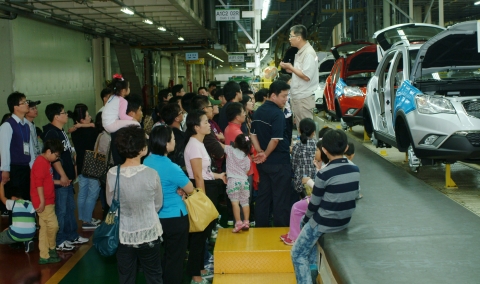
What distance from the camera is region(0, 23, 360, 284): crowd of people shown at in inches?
172

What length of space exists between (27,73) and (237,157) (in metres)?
6.83

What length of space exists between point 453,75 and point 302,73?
238 centimetres

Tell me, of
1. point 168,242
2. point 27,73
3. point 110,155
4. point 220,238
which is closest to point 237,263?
point 220,238

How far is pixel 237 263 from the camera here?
5.49 metres

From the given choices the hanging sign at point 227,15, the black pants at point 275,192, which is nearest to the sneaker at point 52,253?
the black pants at point 275,192

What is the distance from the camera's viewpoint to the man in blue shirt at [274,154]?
6.13m

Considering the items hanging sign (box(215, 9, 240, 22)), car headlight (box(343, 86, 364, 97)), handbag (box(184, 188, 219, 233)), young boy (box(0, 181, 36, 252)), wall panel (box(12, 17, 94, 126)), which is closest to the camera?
handbag (box(184, 188, 219, 233))

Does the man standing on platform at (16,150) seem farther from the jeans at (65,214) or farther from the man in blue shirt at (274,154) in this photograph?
the man in blue shirt at (274,154)

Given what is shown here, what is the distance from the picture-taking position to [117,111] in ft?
21.6

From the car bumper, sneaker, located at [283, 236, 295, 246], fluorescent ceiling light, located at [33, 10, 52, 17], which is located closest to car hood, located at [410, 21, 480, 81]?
the car bumper

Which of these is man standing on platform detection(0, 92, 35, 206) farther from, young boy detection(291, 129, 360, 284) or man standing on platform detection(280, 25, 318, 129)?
young boy detection(291, 129, 360, 284)

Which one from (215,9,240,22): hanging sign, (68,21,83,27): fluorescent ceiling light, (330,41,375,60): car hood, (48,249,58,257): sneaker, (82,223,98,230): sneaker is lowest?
(82,223,98,230): sneaker

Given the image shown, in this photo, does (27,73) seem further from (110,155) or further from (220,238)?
(220,238)

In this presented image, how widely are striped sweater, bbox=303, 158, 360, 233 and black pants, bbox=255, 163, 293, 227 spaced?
1839mm
